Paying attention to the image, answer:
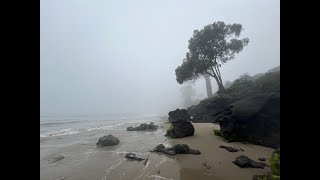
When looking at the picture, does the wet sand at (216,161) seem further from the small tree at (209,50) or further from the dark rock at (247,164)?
the small tree at (209,50)

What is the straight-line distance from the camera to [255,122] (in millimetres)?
13688

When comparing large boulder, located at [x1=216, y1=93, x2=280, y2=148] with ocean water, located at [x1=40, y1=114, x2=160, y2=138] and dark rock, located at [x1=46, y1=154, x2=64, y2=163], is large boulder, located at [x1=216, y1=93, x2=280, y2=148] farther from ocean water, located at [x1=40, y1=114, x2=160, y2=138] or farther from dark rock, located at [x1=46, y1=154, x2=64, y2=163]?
ocean water, located at [x1=40, y1=114, x2=160, y2=138]

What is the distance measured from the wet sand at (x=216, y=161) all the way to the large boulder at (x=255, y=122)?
72cm

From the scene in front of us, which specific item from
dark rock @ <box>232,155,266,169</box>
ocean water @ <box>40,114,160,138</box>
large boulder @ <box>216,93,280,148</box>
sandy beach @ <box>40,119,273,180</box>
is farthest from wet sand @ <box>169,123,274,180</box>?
ocean water @ <box>40,114,160,138</box>

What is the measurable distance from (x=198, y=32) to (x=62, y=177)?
32.8m

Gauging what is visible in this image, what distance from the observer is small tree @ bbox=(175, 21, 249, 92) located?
35.1 meters

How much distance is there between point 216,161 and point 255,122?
17.1 ft

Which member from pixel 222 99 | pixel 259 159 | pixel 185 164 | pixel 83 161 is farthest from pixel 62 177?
pixel 222 99

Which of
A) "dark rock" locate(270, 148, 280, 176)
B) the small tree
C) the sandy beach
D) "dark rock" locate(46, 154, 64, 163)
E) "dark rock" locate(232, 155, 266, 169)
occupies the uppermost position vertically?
the small tree

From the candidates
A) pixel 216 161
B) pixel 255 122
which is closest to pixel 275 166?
pixel 216 161

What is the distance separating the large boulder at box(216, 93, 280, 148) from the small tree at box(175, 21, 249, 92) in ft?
65.7
